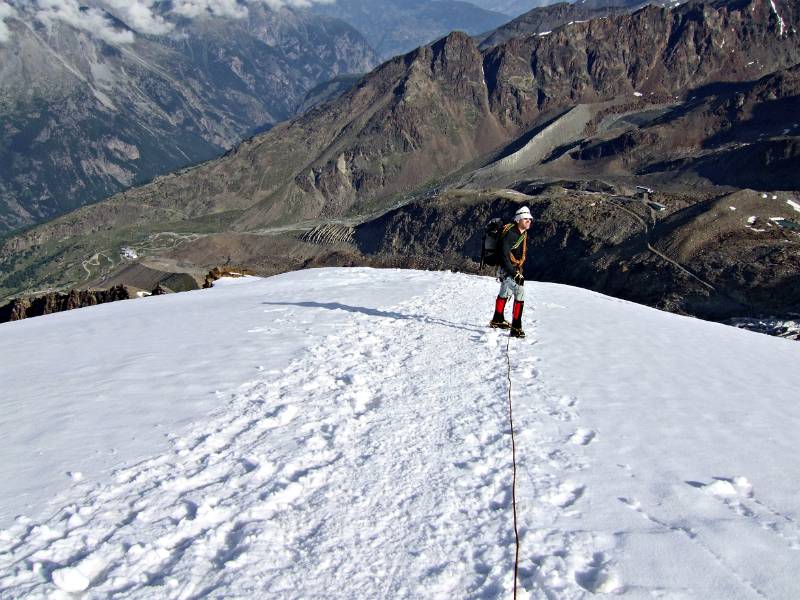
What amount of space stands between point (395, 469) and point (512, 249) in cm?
734

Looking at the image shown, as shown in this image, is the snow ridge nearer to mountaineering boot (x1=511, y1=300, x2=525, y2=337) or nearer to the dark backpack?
mountaineering boot (x1=511, y1=300, x2=525, y2=337)

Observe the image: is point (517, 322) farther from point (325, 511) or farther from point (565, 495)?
point (325, 511)

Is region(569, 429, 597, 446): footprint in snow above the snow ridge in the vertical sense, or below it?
above

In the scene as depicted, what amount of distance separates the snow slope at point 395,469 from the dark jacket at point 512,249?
1.59 m

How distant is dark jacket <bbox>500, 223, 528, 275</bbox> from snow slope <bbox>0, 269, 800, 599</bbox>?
159 centimetres

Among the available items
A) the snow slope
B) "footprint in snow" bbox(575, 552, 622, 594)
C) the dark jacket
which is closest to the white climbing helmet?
the dark jacket

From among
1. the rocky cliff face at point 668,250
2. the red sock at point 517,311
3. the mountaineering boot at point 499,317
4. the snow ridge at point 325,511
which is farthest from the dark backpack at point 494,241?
the rocky cliff face at point 668,250

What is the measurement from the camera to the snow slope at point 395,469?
4598 mm

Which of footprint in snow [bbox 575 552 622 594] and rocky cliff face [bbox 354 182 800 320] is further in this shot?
rocky cliff face [bbox 354 182 800 320]

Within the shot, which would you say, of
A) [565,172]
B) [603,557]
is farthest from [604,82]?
[603,557]

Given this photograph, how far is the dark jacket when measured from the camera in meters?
12.5

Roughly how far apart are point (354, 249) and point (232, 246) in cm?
2961

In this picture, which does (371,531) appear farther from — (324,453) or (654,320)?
(654,320)

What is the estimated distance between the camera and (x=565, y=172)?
143 meters
